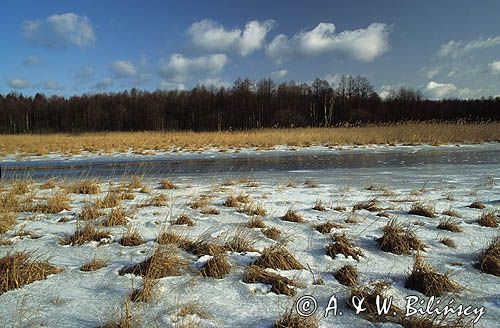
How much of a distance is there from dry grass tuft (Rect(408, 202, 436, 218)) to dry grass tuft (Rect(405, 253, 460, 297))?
210 cm

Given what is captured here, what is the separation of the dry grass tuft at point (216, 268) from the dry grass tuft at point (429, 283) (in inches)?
68.9

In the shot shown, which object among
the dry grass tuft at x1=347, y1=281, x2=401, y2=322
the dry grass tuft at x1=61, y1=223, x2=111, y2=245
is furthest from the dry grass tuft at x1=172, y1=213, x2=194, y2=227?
the dry grass tuft at x1=347, y1=281, x2=401, y2=322

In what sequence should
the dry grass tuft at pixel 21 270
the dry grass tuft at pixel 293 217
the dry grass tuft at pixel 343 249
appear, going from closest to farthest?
1. the dry grass tuft at pixel 21 270
2. the dry grass tuft at pixel 343 249
3. the dry grass tuft at pixel 293 217

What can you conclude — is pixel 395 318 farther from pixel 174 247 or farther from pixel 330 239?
pixel 174 247

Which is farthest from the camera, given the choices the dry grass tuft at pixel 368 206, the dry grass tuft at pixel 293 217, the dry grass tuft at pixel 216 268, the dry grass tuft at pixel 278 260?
the dry grass tuft at pixel 368 206

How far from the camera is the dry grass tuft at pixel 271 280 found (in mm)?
2798

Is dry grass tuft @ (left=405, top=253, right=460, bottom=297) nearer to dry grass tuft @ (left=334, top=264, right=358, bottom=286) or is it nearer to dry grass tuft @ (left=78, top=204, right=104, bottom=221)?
dry grass tuft @ (left=334, top=264, right=358, bottom=286)

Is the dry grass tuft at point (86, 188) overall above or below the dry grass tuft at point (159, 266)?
above

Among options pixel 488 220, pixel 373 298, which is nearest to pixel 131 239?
pixel 373 298

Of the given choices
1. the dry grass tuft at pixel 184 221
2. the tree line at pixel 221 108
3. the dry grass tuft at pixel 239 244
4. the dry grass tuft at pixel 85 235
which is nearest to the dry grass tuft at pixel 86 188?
the dry grass tuft at pixel 85 235

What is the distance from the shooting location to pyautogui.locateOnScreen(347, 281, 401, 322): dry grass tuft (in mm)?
2453

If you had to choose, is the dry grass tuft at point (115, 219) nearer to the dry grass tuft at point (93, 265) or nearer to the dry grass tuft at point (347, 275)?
the dry grass tuft at point (93, 265)

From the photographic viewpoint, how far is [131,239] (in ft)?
12.4

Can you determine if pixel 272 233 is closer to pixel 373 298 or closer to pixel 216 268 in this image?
pixel 216 268
